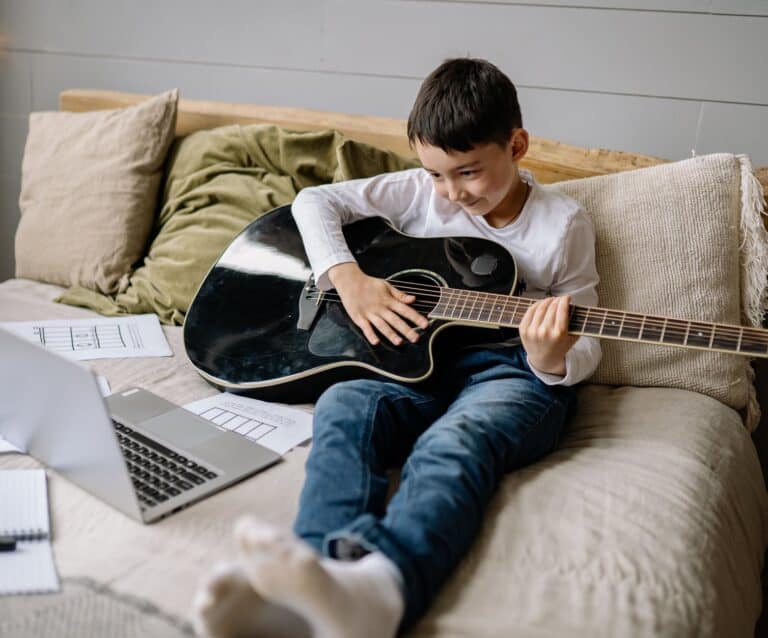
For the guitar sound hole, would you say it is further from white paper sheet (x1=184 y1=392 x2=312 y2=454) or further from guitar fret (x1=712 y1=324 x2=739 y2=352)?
guitar fret (x1=712 y1=324 x2=739 y2=352)

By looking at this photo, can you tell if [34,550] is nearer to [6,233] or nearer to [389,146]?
[389,146]

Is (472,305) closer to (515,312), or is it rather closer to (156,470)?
(515,312)

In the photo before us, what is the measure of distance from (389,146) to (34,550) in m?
A: 1.17

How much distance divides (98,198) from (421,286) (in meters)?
0.90

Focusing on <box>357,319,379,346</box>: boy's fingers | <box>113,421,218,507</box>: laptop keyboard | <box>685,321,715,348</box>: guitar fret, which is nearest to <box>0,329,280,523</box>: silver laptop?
<box>113,421,218,507</box>: laptop keyboard

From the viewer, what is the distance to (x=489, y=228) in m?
1.42

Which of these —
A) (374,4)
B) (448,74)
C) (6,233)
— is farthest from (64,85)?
(448,74)

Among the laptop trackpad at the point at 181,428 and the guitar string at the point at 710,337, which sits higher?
the guitar string at the point at 710,337

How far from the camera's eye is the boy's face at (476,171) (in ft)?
4.28

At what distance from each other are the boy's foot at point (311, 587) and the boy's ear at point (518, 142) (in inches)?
30.9

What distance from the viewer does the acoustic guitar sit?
4.17 ft

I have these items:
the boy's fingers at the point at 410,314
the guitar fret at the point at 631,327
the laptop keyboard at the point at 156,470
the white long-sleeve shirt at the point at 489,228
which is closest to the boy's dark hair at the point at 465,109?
the white long-sleeve shirt at the point at 489,228

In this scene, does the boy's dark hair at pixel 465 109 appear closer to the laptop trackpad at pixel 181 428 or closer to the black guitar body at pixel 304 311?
the black guitar body at pixel 304 311

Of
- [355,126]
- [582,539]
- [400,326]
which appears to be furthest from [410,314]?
[355,126]
